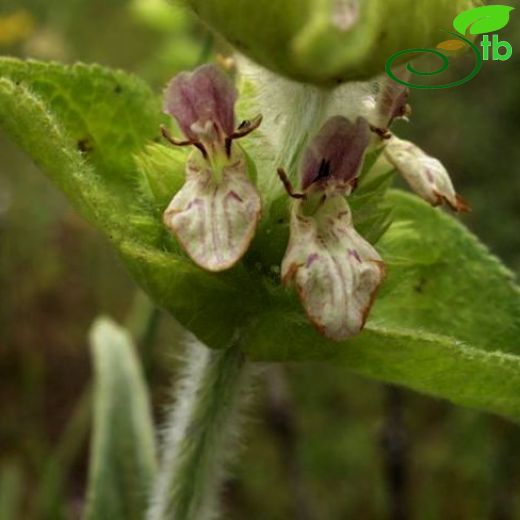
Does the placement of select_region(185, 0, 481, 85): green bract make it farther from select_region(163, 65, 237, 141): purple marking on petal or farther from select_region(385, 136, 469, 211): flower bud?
select_region(385, 136, 469, 211): flower bud

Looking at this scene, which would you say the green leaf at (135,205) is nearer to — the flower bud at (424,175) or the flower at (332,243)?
the flower at (332,243)

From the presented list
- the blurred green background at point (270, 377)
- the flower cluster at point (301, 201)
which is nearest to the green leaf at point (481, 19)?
the flower cluster at point (301, 201)

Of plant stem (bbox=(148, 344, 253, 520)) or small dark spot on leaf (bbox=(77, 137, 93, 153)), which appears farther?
small dark spot on leaf (bbox=(77, 137, 93, 153))

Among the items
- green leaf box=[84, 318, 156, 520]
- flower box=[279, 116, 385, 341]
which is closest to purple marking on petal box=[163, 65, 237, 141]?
flower box=[279, 116, 385, 341]

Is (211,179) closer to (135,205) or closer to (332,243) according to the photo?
(332,243)

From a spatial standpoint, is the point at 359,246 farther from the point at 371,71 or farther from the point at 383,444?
the point at 383,444

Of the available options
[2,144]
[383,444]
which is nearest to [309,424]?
[383,444]
